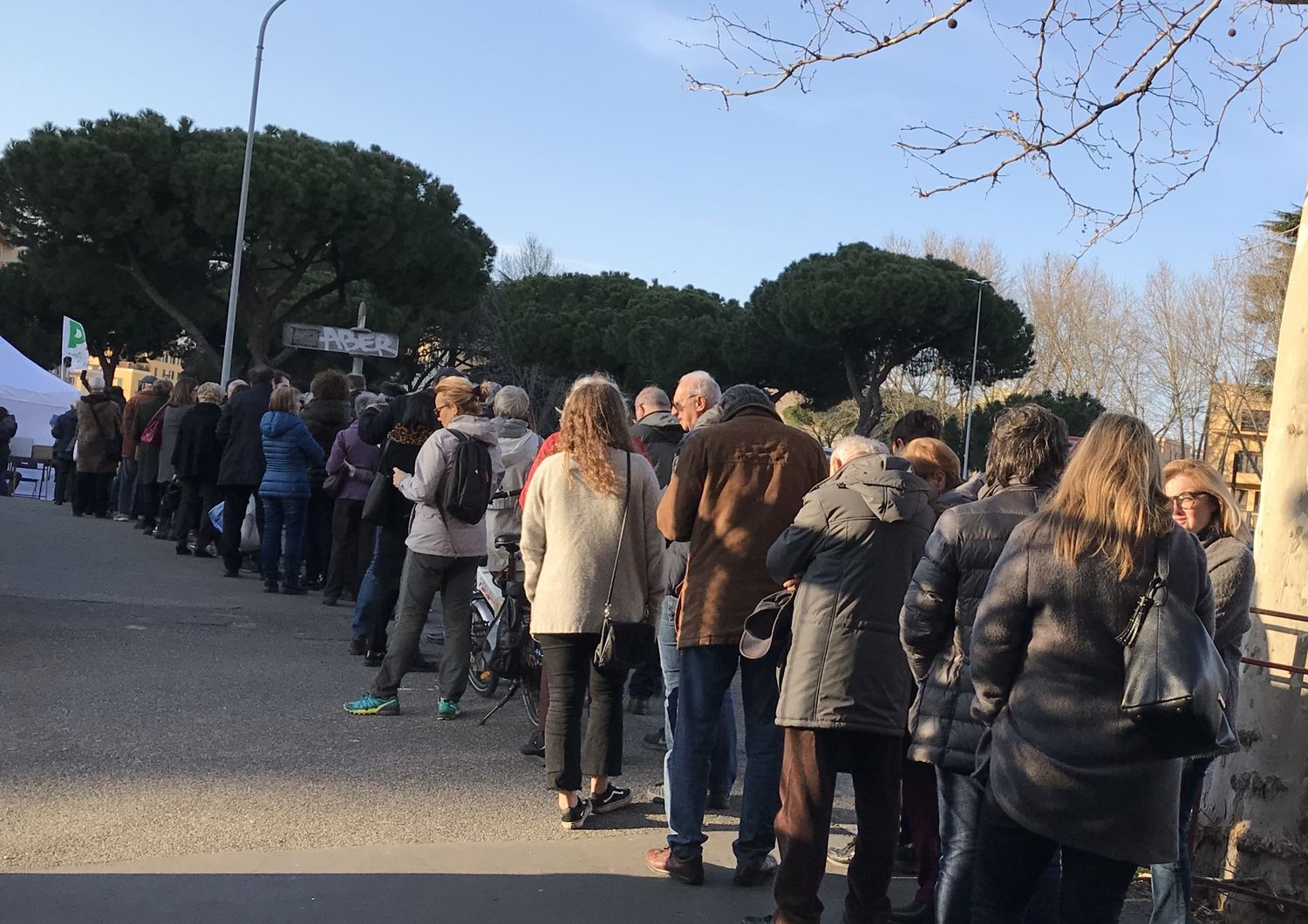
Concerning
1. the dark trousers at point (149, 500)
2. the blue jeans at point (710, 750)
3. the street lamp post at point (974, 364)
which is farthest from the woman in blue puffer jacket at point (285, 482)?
the street lamp post at point (974, 364)

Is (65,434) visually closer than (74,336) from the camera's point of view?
Yes

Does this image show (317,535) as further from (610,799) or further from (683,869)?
(683,869)

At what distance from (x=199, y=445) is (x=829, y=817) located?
391 inches

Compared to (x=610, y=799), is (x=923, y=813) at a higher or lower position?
higher

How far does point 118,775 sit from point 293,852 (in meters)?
A: 1.27

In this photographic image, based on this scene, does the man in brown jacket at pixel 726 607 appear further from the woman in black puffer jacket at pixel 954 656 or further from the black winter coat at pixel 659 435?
the black winter coat at pixel 659 435

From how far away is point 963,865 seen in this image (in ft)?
12.9

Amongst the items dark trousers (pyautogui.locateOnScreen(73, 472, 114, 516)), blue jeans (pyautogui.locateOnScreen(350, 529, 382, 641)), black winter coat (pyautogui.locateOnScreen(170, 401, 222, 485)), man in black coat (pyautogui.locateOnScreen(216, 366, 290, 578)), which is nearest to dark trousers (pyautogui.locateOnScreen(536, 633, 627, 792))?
blue jeans (pyautogui.locateOnScreen(350, 529, 382, 641))

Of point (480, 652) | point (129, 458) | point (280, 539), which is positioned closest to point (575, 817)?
point (480, 652)

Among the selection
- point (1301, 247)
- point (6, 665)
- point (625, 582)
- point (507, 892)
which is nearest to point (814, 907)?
point (507, 892)

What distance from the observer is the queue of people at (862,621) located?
10.7 ft

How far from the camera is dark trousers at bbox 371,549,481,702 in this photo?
7.32m

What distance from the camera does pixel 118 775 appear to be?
5867 mm

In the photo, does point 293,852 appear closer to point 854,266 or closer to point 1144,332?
point 854,266
